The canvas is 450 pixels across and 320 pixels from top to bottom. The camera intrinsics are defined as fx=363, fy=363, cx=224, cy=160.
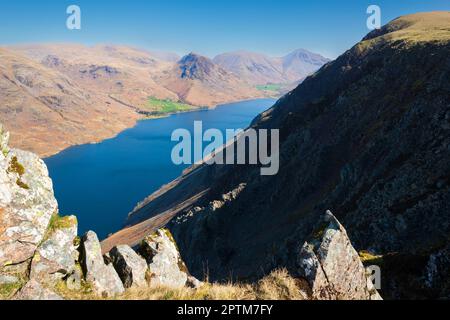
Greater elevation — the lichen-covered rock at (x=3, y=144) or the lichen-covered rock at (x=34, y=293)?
the lichen-covered rock at (x=3, y=144)

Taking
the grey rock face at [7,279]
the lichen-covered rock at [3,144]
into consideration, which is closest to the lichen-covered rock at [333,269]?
the grey rock face at [7,279]

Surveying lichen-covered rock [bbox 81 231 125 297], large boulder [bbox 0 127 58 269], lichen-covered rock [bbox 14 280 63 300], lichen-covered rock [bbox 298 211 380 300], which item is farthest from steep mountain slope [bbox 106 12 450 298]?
large boulder [bbox 0 127 58 269]

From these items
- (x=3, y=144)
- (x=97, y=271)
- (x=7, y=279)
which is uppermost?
(x=3, y=144)

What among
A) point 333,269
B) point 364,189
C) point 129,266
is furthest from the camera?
point 364,189

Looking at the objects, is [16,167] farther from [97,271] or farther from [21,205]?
[97,271]

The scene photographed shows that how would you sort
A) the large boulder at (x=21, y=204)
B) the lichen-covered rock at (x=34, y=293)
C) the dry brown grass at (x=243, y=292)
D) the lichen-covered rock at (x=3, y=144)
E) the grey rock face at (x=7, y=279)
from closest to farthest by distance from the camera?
the lichen-covered rock at (x=34, y=293), the dry brown grass at (x=243, y=292), the grey rock face at (x=7, y=279), the large boulder at (x=21, y=204), the lichen-covered rock at (x=3, y=144)

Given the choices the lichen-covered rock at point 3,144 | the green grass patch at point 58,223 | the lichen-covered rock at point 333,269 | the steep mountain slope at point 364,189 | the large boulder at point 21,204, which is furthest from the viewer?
the steep mountain slope at point 364,189

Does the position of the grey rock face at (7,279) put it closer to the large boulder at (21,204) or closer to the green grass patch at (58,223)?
the large boulder at (21,204)

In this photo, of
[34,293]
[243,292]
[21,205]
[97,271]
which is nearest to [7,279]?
[34,293]
